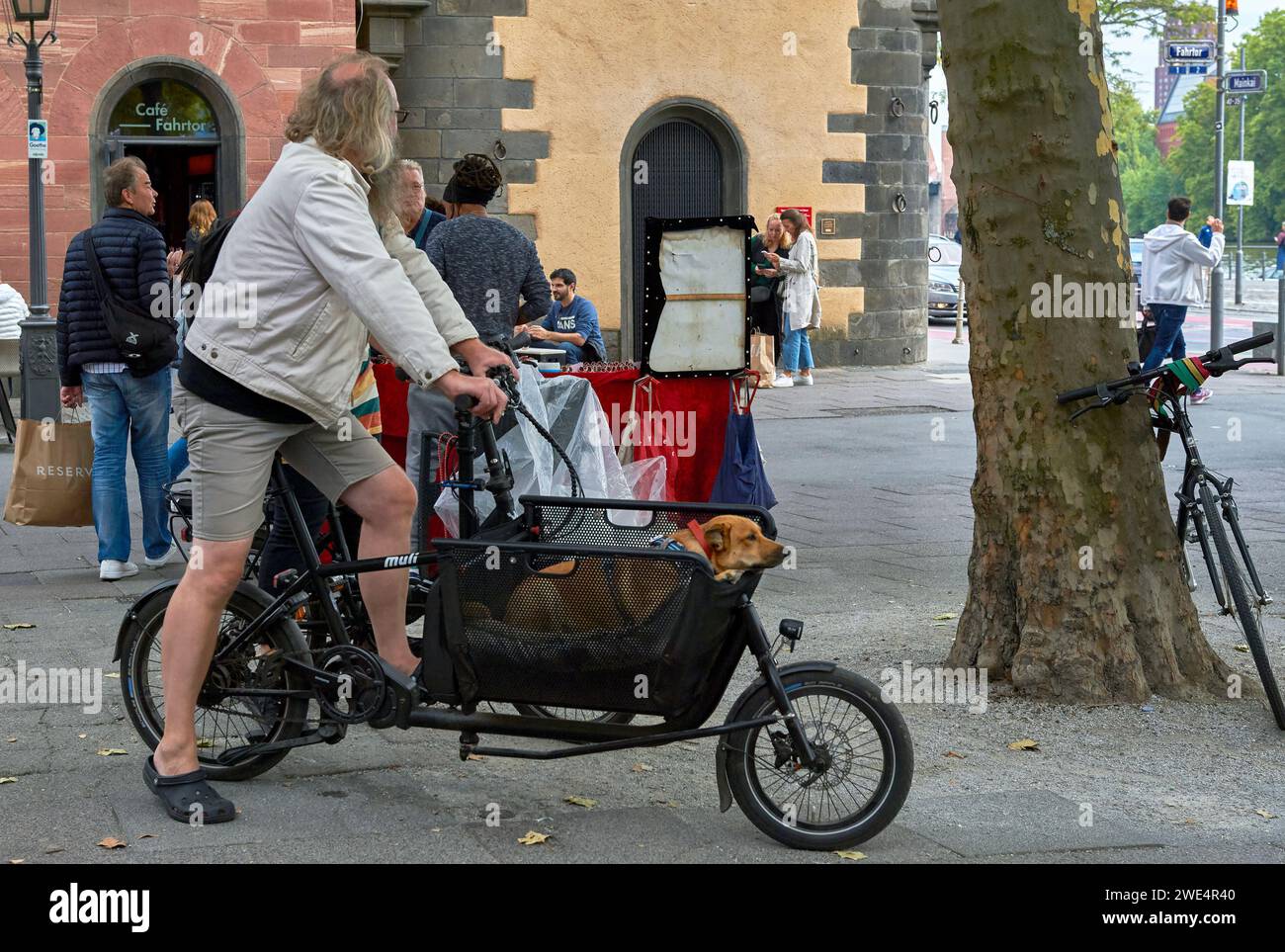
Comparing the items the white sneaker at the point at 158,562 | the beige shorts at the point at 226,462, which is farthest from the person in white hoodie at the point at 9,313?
the beige shorts at the point at 226,462

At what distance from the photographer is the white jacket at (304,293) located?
436cm

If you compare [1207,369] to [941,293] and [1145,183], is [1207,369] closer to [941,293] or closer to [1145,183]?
[941,293]

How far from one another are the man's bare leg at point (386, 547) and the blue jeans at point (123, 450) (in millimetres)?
3761

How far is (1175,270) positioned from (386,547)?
12.4 meters

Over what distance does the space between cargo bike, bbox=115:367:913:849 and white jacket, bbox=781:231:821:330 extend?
13968 mm

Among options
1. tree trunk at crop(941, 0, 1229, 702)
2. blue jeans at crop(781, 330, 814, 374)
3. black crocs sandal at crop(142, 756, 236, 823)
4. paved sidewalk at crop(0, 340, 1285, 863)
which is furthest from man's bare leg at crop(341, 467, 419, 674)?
blue jeans at crop(781, 330, 814, 374)

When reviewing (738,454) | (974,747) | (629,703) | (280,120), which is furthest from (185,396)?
(280,120)

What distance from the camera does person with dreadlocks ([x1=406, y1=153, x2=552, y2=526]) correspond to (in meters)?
7.50

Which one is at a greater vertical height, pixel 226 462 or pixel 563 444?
pixel 226 462

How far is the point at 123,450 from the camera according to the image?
8273 mm

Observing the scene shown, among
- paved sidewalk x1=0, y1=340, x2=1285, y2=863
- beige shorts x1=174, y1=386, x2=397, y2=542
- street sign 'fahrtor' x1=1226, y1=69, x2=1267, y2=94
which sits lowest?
paved sidewalk x1=0, y1=340, x2=1285, y2=863

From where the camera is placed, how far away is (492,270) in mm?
7523

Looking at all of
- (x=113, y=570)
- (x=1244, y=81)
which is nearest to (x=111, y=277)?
(x=113, y=570)

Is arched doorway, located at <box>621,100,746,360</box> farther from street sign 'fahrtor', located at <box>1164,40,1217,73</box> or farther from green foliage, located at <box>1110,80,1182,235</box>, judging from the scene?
A: green foliage, located at <box>1110,80,1182,235</box>
